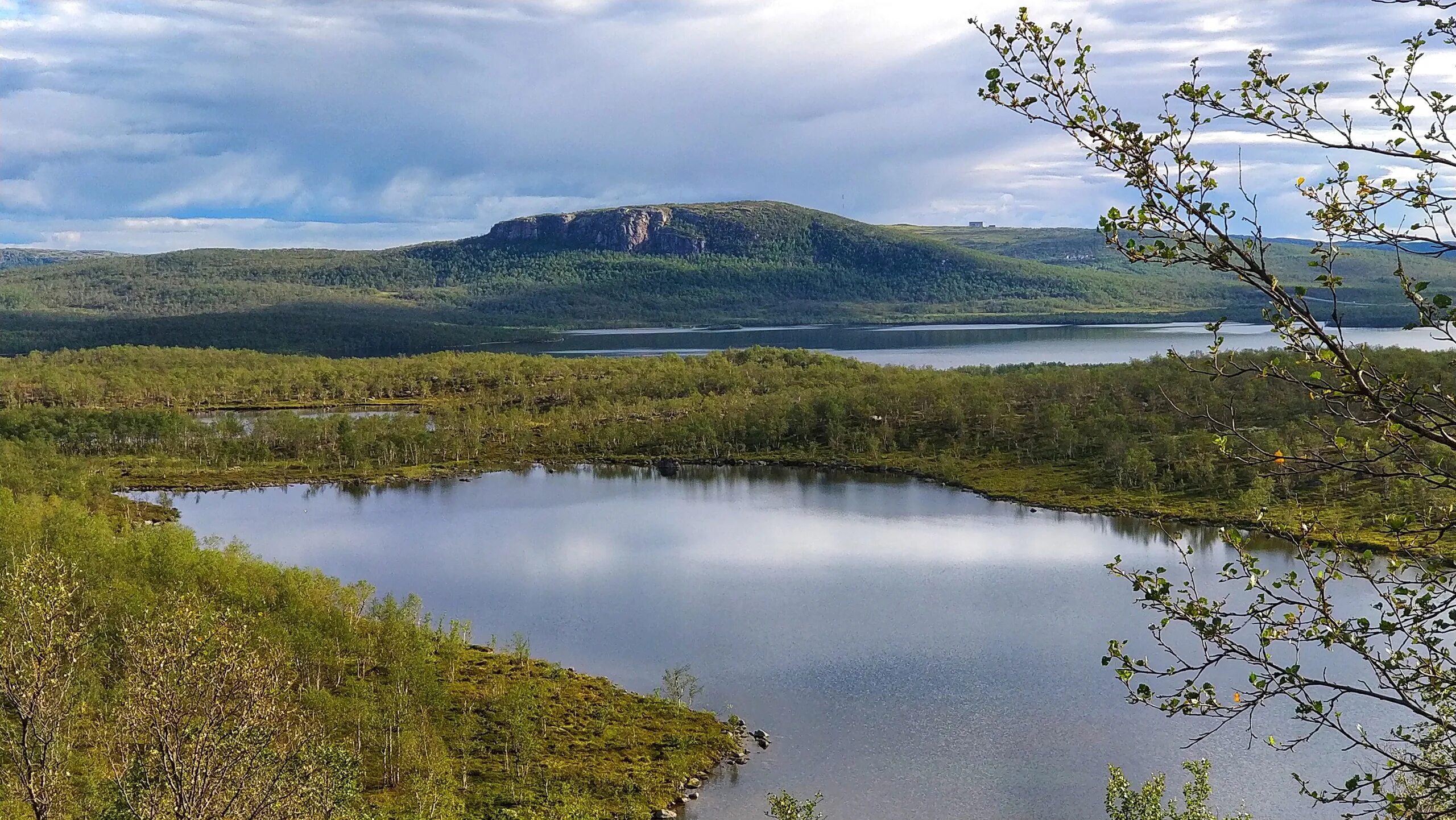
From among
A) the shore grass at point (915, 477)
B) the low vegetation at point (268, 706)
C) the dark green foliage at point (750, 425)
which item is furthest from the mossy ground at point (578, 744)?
the dark green foliage at point (750, 425)

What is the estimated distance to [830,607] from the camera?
5562 cm

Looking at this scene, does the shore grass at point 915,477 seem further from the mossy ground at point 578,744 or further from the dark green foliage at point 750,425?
the mossy ground at point 578,744

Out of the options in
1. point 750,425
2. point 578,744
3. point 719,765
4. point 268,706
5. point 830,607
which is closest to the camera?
point 268,706

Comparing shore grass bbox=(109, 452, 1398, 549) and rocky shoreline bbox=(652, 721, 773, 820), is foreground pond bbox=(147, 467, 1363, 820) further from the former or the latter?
shore grass bbox=(109, 452, 1398, 549)

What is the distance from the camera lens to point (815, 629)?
169 feet

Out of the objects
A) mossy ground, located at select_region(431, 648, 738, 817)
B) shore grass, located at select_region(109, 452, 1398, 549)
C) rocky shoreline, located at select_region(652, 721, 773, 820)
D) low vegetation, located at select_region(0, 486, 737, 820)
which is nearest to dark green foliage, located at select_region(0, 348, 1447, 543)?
shore grass, located at select_region(109, 452, 1398, 549)

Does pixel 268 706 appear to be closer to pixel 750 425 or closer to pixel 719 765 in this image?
pixel 719 765

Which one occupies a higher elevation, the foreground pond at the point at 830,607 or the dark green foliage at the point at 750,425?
the dark green foliage at the point at 750,425

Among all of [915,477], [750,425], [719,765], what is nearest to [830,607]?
[719,765]

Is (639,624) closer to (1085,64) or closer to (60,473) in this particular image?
(1085,64)

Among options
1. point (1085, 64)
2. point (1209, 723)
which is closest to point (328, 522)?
point (1209, 723)

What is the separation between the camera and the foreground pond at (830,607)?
35625 mm

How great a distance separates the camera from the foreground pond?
117 ft

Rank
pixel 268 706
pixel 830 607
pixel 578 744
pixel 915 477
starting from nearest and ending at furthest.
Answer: pixel 268 706 < pixel 578 744 < pixel 830 607 < pixel 915 477
